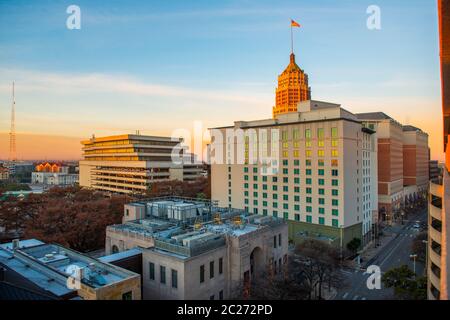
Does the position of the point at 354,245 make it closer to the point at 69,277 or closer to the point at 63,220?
the point at 69,277

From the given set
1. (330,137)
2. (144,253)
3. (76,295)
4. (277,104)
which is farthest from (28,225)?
(277,104)

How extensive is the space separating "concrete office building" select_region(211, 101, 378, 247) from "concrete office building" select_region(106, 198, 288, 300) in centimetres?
1772

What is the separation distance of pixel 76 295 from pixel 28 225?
3153cm

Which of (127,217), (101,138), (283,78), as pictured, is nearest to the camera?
(127,217)

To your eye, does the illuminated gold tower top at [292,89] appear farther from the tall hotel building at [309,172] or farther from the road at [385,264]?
the road at [385,264]

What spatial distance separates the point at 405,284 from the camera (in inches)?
1005

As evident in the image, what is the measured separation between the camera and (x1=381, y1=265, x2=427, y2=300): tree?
2377cm

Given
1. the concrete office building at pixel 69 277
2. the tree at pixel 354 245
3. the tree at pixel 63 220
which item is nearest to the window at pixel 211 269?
the concrete office building at pixel 69 277

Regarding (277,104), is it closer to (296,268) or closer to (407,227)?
(407,227)

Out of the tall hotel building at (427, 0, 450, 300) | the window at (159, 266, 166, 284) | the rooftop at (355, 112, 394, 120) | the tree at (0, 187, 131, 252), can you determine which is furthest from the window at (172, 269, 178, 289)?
the rooftop at (355, 112, 394, 120)

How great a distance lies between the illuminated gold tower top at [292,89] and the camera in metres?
116

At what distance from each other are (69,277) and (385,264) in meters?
40.3

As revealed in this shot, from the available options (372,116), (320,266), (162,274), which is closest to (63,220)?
→ (162,274)
